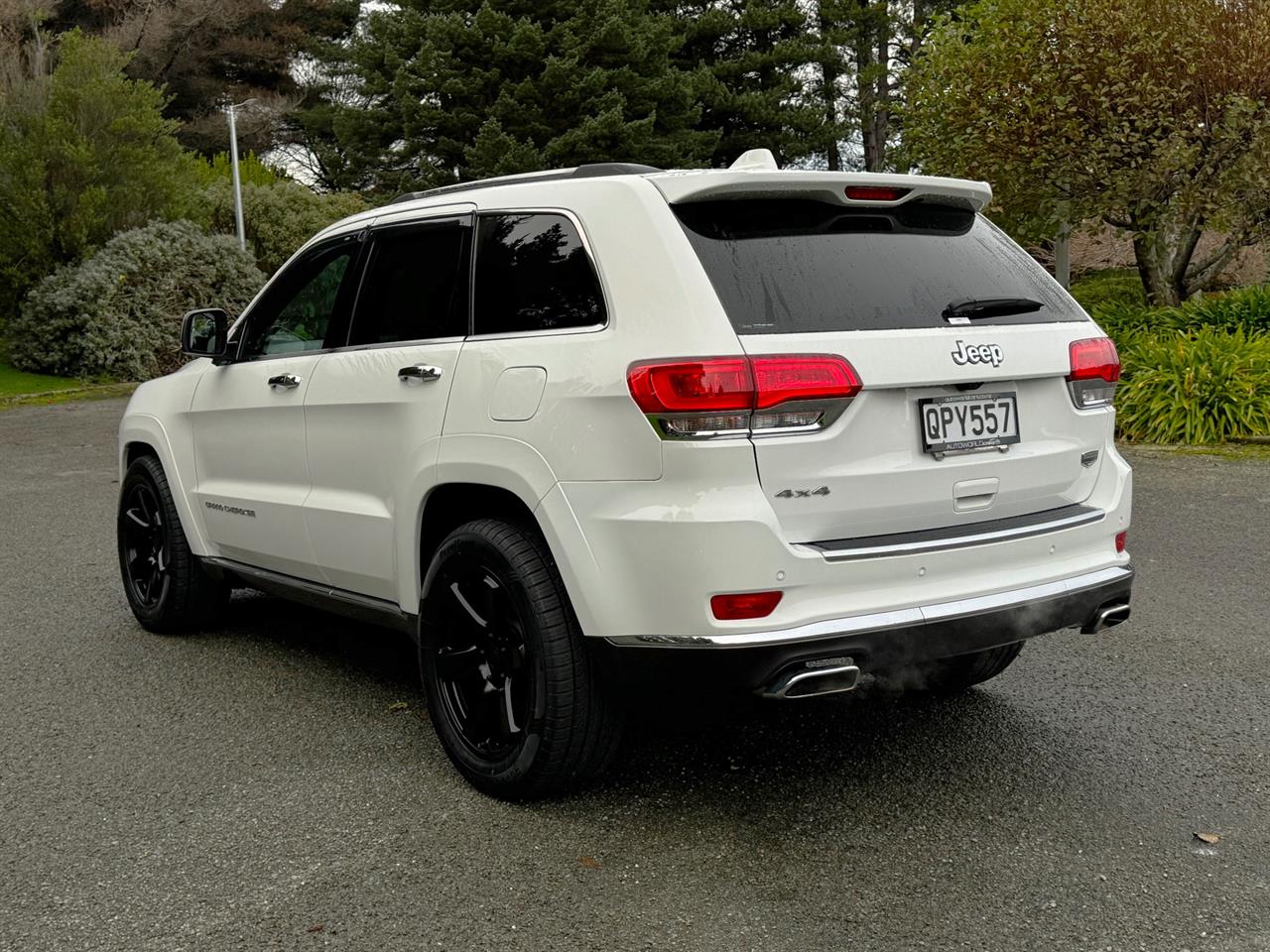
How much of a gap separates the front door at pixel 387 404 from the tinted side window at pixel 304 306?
7.4 inches

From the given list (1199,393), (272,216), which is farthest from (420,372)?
(272,216)

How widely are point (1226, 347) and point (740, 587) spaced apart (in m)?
10.8

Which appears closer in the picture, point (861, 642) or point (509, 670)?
point (861, 642)

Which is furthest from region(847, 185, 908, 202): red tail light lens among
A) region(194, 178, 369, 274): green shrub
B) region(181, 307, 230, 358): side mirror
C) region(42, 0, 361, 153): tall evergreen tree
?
region(42, 0, 361, 153): tall evergreen tree

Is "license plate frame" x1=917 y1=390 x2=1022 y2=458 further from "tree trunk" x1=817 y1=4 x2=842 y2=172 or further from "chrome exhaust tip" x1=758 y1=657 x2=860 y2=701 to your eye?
"tree trunk" x1=817 y1=4 x2=842 y2=172

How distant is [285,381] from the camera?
495 cm

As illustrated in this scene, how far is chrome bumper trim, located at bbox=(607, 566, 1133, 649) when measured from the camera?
337cm

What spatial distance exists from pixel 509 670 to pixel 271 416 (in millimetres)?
1766

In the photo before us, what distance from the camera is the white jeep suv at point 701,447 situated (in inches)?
133

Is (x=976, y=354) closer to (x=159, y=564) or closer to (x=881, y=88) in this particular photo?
(x=159, y=564)

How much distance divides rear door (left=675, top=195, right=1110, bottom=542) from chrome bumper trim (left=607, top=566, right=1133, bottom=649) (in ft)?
0.73

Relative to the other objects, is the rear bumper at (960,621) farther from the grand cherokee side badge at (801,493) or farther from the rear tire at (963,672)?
the rear tire at (963,672)

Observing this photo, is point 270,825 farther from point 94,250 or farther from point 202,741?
point 94,250

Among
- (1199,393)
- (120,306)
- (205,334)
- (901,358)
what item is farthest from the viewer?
(120,306)
